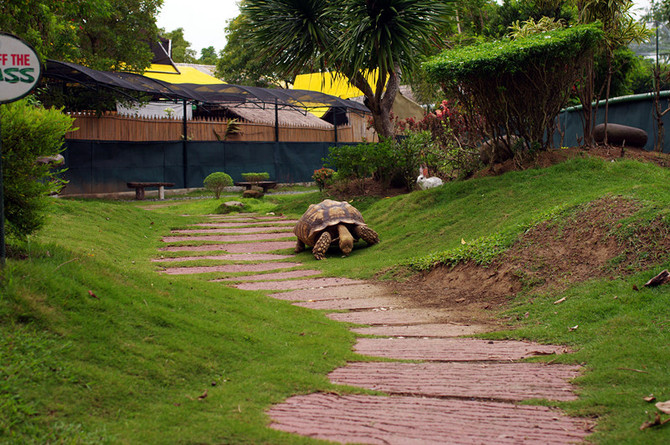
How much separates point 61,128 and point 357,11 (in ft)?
40.7

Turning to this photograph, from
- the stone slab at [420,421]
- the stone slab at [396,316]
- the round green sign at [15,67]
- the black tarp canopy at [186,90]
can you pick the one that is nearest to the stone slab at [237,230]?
the black tarp canopy at [186,90]

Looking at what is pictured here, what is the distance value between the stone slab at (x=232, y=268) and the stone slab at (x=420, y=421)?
754cm

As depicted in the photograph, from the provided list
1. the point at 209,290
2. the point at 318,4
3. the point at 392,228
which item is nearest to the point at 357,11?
the point at 318,4

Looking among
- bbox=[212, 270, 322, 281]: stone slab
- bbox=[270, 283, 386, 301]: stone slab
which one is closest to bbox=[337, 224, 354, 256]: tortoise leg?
bbox=[212, 270, 322, 281]: stone slab

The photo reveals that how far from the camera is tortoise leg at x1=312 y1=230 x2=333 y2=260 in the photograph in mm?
12883

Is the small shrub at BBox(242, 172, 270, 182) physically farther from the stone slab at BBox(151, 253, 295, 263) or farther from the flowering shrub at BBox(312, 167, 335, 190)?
the stone slab at BBox(151, 253, 295, 263)

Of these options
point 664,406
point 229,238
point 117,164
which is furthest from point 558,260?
point 117,164

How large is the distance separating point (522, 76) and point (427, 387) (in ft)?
32.6

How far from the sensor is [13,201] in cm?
577

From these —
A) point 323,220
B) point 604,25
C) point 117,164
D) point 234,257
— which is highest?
point 604,25

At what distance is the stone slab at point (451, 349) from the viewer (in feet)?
19.2

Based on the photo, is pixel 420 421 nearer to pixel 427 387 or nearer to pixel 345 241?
pixel 427 387

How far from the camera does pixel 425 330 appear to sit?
23.9 feet

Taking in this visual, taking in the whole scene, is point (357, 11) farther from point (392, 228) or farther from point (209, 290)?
point (209, 290)
